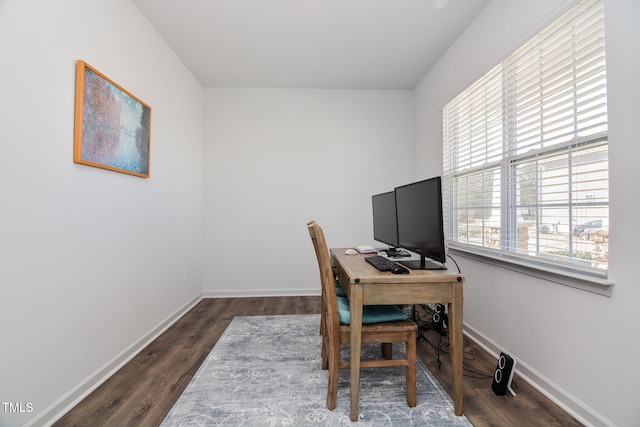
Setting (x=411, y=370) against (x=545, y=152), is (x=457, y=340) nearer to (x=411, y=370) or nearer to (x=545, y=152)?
(x=411, y=370)

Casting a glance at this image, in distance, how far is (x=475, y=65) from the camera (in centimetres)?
237

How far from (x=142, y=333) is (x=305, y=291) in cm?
189

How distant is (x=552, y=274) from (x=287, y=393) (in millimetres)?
1679

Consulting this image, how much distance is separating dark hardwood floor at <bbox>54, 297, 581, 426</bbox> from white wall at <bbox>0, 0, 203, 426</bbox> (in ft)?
0.45

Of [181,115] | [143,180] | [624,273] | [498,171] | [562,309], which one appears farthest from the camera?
[181,115]

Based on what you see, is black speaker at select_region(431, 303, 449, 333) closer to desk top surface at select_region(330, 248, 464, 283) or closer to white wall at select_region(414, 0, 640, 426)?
white wall at select_region(414, 0, 640, 426)

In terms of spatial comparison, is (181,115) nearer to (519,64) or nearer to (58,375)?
(58,375)

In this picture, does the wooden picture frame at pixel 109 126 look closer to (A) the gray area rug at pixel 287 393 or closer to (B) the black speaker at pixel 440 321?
(A) the gray area rug at pixel 287 393

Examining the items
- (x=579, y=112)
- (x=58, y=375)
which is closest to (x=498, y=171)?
(x=579, y=112)

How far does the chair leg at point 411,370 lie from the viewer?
1.51 meters

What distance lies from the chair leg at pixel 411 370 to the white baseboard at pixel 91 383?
1.84 meters

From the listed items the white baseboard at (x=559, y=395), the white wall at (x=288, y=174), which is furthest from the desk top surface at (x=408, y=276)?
the white wall at (x=288, y=174)

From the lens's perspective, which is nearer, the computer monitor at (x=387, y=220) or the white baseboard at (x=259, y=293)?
the computer monitor at (x=387, y=220)

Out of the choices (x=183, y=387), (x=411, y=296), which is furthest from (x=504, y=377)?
(x=183, y=387)
